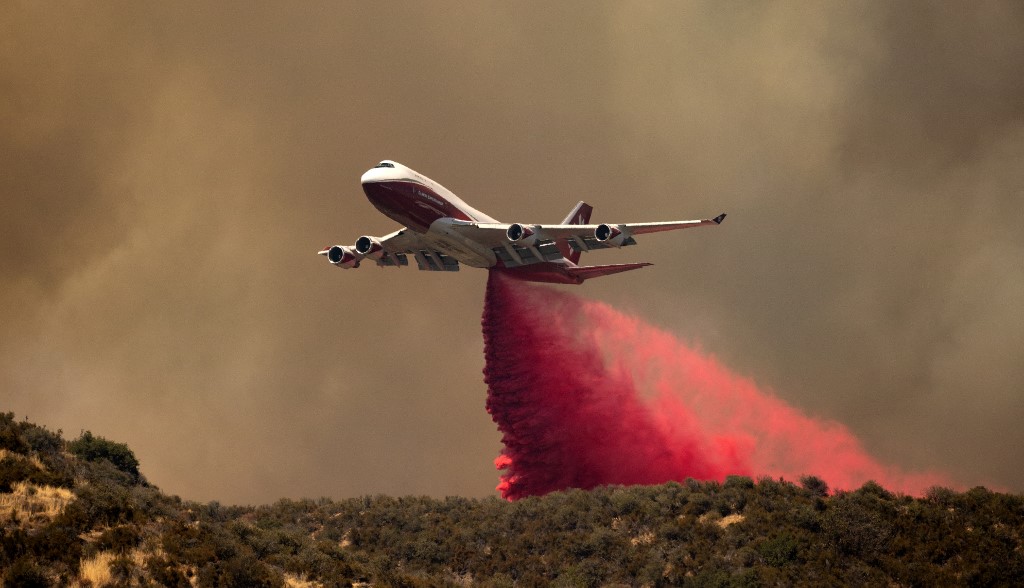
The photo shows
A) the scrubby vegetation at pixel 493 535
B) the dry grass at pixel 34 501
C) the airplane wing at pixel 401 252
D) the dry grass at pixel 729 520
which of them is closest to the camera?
the dry grass at pixel 34 501

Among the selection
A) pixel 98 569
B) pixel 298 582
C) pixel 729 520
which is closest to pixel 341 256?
pixel 729 520

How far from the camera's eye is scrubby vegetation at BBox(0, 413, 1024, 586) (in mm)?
35844

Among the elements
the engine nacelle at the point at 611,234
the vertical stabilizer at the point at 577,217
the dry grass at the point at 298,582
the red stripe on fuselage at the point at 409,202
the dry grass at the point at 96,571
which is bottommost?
the dry grass at the point at 96,571

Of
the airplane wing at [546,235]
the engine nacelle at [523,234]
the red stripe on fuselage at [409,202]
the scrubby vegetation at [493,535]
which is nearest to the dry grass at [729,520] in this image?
the scrubby vegetation at [493,535]

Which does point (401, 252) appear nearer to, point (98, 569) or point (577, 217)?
point (577, 217)

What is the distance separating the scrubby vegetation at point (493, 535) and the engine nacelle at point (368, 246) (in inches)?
679

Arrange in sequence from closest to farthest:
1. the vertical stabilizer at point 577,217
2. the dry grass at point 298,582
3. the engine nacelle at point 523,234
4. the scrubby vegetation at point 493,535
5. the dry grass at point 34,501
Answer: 1. the dry grass at point 34,501
2. the scrubby vegetation at point 493,535
3. the dry grass at point 298,582
4. the engine nacelle at point 523,234
5. the vertical stabilizer at point 577,217

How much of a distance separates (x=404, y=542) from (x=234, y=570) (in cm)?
2526

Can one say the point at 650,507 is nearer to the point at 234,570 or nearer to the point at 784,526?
the point at 784,526

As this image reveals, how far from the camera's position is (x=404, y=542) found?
6147 centimetres

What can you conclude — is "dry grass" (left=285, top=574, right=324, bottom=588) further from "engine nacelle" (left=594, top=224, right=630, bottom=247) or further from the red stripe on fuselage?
"engine nacelle" (left=594, top=224, right=630, bottom=247)

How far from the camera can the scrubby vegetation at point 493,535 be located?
1411 inches

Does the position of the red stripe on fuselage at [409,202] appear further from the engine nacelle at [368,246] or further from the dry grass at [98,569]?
the dry grass at [98,569]

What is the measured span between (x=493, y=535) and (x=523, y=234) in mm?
18640
